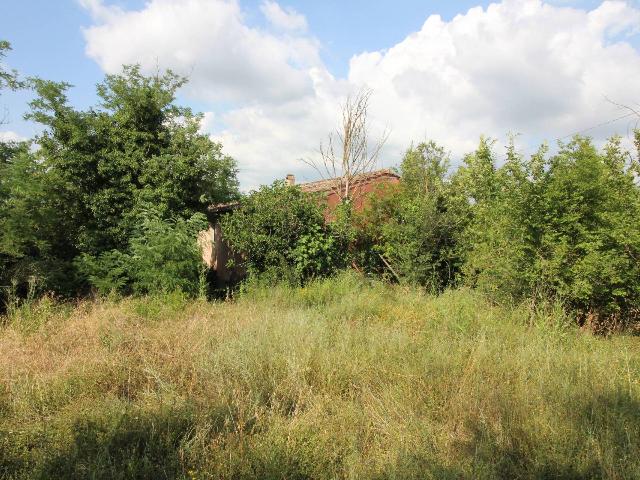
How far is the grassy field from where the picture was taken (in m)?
3.07

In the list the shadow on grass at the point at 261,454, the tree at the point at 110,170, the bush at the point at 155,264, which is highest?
the tree at the point at 110,170

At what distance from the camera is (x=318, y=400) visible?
3939 mm

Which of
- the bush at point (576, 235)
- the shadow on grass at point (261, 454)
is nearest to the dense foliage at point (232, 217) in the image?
the bush at point (576, 235)

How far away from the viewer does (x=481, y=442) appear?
329cm

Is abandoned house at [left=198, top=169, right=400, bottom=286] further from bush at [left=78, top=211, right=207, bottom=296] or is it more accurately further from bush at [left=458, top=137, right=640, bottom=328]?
bush at [left=458, top=137, right=640, bottom=328]

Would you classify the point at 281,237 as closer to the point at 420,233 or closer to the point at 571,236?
the point at 420,233

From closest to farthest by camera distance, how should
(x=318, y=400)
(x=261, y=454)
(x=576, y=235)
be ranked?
(x=261, y=454) → (x=318, y=400) → (x=576, y=235)


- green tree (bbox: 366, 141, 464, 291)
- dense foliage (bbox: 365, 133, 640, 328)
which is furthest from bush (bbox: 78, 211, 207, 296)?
dense foliage (bbox: 365, 133, 640, 328)

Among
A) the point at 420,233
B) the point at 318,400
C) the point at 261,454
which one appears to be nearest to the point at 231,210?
the point at 420,233

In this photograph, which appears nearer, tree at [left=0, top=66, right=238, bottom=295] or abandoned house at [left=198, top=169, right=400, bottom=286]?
tree at [left=0, top=66, right=238, bottom=295]

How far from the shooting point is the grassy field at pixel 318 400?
121 inches

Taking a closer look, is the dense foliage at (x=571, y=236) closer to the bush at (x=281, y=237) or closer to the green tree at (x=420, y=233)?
the green tree at (x=420, y=233)

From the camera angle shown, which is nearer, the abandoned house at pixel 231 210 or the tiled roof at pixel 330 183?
the abandoned house at pixel 231 210

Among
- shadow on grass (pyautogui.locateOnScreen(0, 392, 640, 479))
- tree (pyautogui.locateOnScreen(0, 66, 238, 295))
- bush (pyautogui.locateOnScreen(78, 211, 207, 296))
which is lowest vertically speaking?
shadow on grass (pyautogui.locateOnScreen(0, 392, 640, 479))
